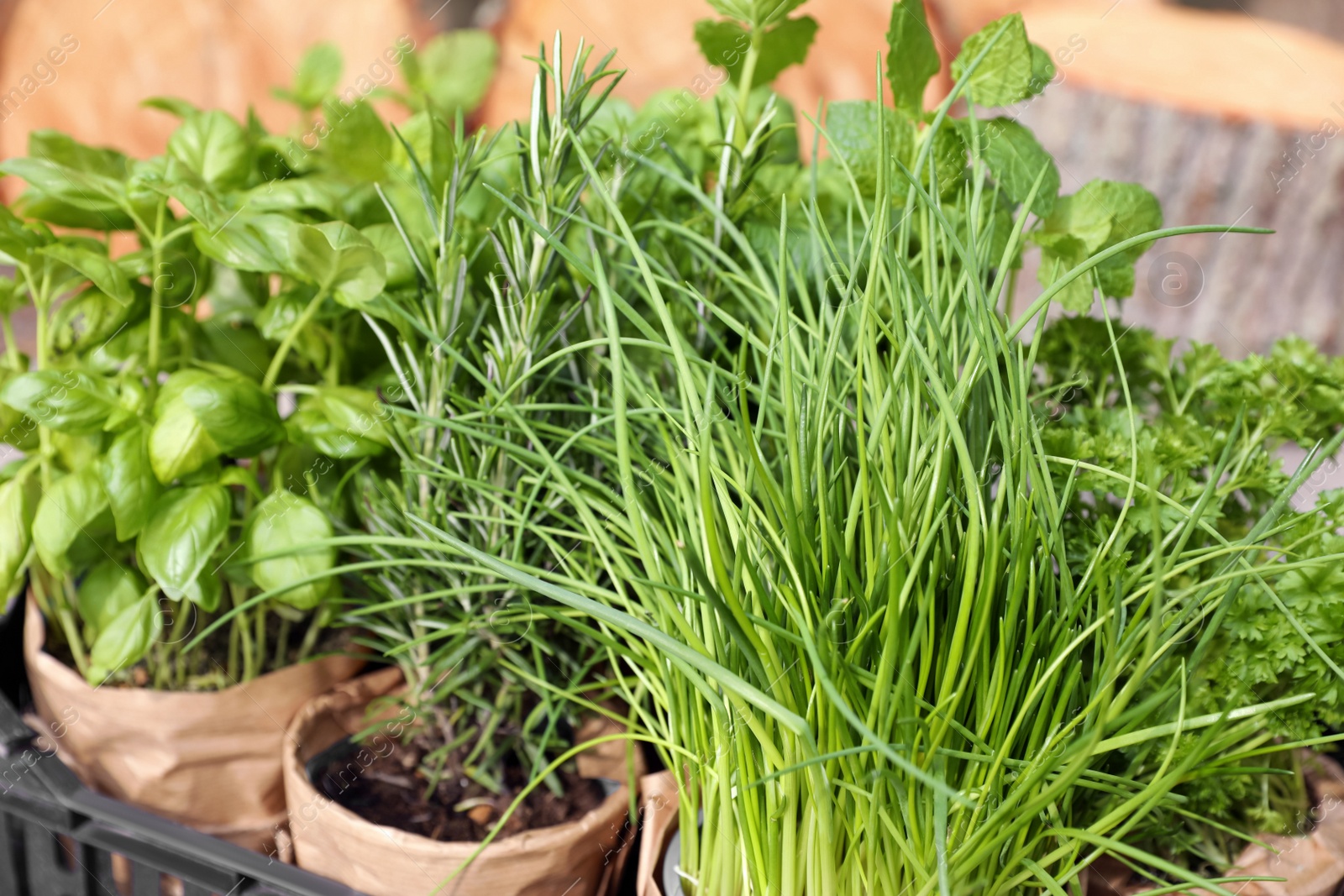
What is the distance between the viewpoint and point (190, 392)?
48cm

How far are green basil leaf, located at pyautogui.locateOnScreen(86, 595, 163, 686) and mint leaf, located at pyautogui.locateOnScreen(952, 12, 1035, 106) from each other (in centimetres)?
53

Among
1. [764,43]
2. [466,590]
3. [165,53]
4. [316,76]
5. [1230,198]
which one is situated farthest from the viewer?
[165,53]

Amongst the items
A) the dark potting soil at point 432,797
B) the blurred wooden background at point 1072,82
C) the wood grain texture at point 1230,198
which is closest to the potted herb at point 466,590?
the dark potting soil at point 432,797

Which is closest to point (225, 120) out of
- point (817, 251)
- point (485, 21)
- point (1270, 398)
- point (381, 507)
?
point (381, 507)

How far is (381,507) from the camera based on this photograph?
555 mm

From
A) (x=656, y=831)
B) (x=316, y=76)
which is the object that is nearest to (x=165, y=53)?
(x=316, y=76)

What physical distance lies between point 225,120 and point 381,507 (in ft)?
0.92

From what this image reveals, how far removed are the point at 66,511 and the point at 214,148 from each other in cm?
25

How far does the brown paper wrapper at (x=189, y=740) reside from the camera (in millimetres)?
568

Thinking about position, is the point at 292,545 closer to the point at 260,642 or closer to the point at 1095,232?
the point at 260,642

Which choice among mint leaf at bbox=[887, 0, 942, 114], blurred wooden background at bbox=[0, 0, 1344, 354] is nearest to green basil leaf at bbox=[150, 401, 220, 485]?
mint leaf at bbox=[887, 0, 942, 114]

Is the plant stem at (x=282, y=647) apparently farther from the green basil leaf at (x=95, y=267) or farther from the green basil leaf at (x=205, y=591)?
the green basil leaf at (x=95, y=267)

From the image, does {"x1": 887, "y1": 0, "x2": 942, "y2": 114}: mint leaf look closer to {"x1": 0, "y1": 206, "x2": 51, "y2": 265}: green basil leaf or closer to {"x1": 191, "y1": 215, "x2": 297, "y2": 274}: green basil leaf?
{"x1": 191, "y1": 215, "x2": 297, "y2": 274}: green basil leaf

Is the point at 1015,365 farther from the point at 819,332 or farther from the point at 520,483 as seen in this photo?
the point at 520,483
